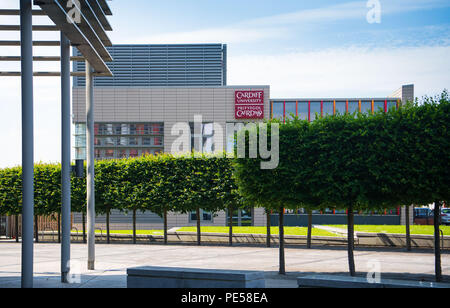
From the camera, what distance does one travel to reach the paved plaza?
588 inches

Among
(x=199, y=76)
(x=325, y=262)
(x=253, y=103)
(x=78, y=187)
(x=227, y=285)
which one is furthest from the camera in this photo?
(x=199, y=76)

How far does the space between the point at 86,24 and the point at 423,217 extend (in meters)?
45.2

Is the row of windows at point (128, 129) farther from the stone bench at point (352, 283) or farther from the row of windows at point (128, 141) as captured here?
the stone bench at point (352, 283)

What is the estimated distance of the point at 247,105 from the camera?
166 ft

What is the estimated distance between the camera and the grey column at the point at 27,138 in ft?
31.1

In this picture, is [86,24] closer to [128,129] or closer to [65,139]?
[65,139]

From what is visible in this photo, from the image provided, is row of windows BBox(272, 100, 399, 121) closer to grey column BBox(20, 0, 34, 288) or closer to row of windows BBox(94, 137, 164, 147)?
row of windows BBox(94, 137, 164, 147)

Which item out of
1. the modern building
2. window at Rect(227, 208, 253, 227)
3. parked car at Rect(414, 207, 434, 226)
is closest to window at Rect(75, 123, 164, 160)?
the modern building

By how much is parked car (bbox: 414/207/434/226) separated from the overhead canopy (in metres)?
41.7

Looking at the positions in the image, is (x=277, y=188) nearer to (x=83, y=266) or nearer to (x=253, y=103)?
(x=83, y=266)
